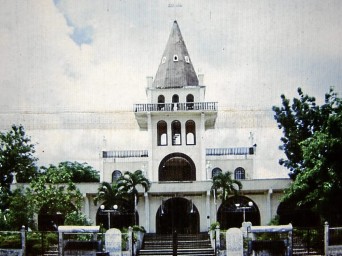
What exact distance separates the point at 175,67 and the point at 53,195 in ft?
46.3

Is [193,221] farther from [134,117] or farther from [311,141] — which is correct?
[311,141]

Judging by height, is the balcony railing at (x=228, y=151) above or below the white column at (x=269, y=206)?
above

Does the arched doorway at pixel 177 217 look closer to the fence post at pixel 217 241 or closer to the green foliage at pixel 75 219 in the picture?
the green foliage at pixel 75 219

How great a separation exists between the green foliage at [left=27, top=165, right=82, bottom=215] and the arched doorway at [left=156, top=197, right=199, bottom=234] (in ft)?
20.4

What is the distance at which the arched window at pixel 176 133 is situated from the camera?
46.6 metres

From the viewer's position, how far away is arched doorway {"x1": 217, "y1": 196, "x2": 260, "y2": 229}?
43.2m

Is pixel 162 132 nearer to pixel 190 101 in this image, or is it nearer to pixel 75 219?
pixel 190 101

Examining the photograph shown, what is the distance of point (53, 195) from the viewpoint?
39.5 meters

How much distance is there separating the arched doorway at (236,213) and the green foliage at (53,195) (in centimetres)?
1016

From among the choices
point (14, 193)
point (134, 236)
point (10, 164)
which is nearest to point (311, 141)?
point (134, 236)

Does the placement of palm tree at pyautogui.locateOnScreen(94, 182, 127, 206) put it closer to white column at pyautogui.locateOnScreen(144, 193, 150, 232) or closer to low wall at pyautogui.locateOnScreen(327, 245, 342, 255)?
white column at pyautogui.locateOnScreen(144, 193, 150, 232)

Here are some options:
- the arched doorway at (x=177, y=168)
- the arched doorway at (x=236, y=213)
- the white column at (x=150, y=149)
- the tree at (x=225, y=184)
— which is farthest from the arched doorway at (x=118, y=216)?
the arched doorway at (x=236, y=213)

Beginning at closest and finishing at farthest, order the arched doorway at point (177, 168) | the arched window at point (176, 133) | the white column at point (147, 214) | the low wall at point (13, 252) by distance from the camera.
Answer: the low wall at point (13, 252) < the white column at point (147, 214) < the arched doorway at point (177, 168) < the arched window at point (176, 133)

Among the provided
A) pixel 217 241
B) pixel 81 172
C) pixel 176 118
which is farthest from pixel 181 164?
pixel 81 172
